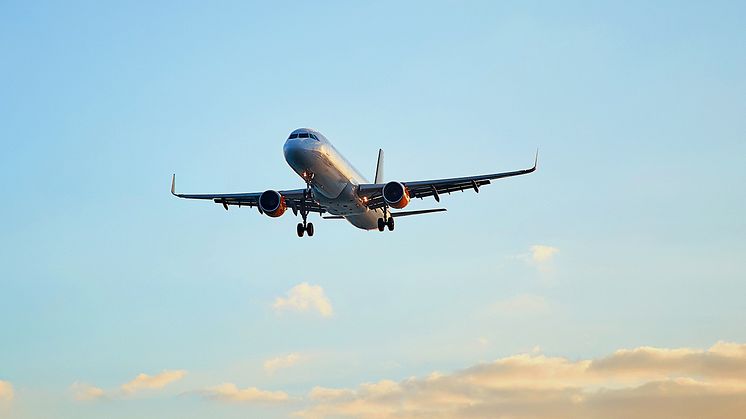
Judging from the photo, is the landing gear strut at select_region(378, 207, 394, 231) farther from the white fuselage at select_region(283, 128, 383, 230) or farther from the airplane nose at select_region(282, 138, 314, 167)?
the airplane nose at select_region(282, 138, 314, 167)

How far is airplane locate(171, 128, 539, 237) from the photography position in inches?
2982

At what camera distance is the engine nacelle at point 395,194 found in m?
79.5

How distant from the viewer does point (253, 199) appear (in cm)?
8725

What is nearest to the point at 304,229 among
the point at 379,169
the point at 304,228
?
the point at 304,228

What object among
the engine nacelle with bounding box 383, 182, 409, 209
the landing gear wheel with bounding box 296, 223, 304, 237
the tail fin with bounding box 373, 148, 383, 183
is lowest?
the engine nacelle with bounding box 383, 182, 409, 209

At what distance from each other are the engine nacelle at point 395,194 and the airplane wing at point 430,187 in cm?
52

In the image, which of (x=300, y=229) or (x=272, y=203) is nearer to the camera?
(x=272, y=203)

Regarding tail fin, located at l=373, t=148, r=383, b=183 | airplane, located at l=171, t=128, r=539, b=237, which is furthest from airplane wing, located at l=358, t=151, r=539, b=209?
tail fin, located at l=373, t=148, r=383, b=183

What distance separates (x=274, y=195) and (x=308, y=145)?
28.0 ft

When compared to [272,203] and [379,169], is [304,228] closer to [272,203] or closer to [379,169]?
[272,203]

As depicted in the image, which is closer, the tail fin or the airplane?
the airplane

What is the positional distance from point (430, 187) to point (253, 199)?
46.6 ft

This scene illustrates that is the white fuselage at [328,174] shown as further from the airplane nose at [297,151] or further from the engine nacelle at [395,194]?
the engine nacelle at [395,194]

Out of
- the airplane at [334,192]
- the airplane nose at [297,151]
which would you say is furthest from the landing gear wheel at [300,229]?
the airplane nose at [297,151]
